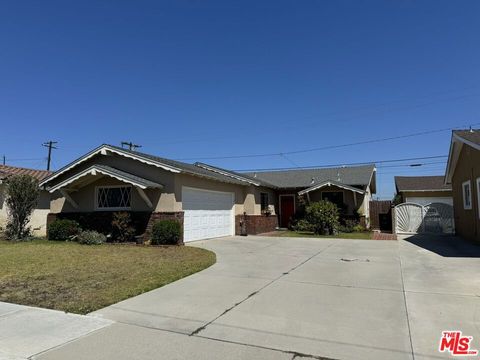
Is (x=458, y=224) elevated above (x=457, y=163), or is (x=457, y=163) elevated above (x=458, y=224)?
(x=457, y=163)

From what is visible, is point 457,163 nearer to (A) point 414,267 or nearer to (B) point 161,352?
(A) point 414,267

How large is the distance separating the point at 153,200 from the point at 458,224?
14.8 metres

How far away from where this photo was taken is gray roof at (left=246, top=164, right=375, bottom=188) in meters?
26.7

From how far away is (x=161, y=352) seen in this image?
4316 millimetres

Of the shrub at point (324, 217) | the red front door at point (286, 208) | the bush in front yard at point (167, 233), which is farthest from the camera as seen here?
the red front door at point (286, 208)

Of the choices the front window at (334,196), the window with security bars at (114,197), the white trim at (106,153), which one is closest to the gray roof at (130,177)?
the white trim at (106,153)

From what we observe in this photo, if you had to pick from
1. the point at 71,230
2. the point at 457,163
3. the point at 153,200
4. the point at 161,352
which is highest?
the point at 457,163

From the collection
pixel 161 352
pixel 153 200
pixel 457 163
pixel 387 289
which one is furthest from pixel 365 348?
pixel 457 163

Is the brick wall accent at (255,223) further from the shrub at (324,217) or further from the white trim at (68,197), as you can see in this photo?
the white trim at (68,197)

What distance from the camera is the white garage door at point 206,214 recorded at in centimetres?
1695

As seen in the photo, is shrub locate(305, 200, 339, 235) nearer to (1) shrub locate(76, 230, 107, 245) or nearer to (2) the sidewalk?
(1) shrub locate(76, 230, 107, 245)

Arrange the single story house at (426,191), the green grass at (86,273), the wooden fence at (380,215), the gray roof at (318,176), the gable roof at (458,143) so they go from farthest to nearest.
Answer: the single story house at (426,191) < the gray roof at (318,176) < the wooden fence at (380,215) < the gable roof at (458,143) < the green grass at (86,273)

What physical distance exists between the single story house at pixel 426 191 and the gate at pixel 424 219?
8.97 m

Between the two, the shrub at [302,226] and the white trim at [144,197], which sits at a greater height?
the white trim at [144,197]
